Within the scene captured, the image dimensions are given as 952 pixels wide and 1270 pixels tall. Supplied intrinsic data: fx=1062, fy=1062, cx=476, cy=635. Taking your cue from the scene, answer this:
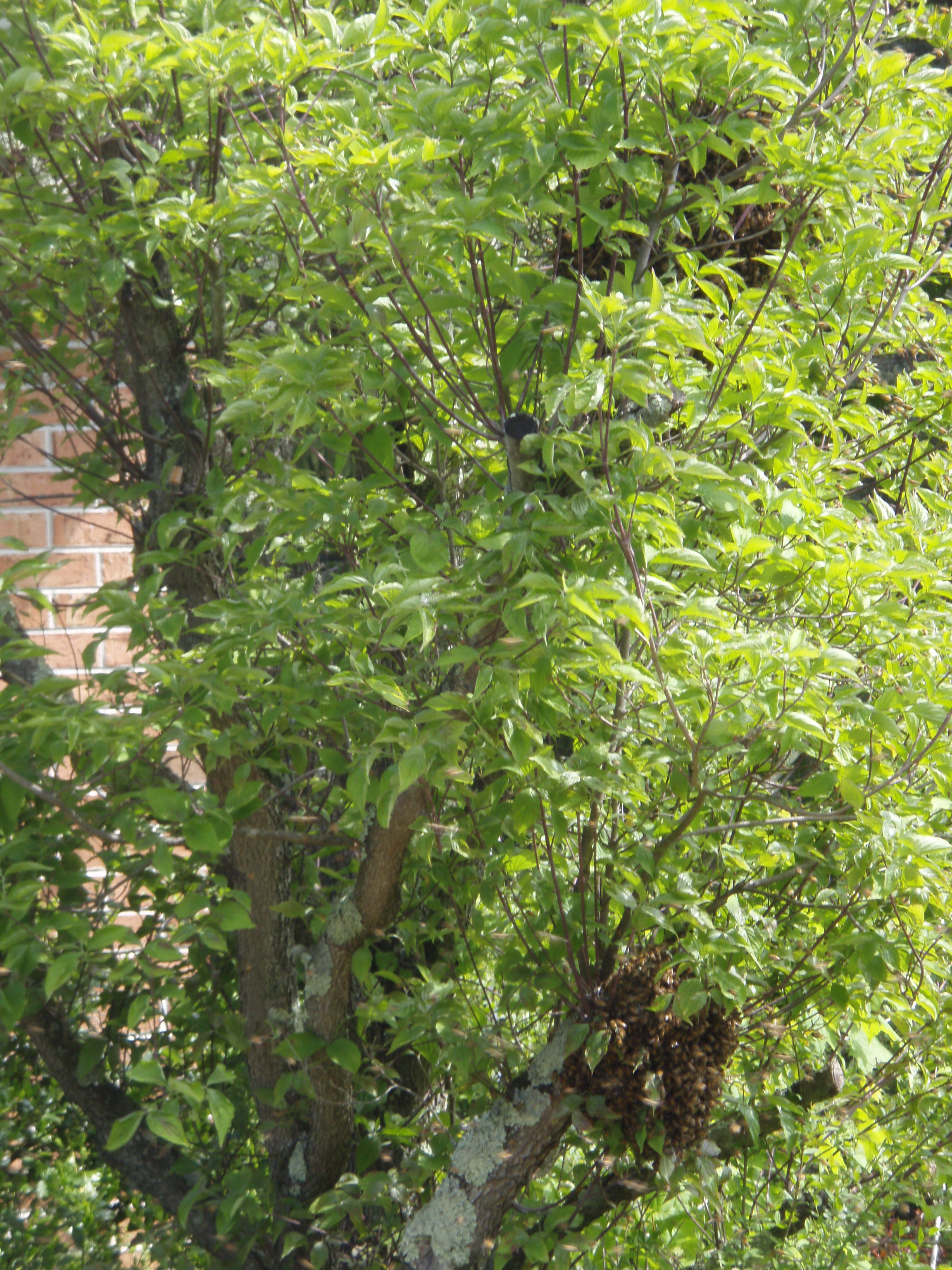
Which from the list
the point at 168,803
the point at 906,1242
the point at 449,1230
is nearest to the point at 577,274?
the point at 168,803

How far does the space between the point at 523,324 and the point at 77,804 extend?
36.9 inches

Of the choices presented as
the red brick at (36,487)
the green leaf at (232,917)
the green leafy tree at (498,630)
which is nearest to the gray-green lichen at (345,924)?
the green leafy tree at (498,630)

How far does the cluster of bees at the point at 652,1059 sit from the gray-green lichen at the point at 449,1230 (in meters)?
0.29

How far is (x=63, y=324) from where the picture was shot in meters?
1.89

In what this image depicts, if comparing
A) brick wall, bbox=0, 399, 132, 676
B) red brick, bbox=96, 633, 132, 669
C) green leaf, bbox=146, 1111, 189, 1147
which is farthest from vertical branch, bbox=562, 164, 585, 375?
red brick, bbox=96, 633, 132, 669

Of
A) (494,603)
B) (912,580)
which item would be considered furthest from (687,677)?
(912,580)

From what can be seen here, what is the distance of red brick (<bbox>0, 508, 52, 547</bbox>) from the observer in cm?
291

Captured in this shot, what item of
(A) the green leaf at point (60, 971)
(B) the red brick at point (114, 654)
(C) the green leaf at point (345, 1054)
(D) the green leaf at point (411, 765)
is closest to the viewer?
(D) the green leaf at point (411, 765)

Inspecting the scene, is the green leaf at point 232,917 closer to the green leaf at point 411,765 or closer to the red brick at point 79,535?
the green leaf at point 411,765

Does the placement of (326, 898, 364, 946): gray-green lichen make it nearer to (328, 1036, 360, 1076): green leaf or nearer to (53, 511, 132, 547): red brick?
(328, 1036, 360, 1076): green leaf

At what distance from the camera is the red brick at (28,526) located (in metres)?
2.91

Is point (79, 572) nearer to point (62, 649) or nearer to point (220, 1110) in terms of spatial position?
point (62, 649)

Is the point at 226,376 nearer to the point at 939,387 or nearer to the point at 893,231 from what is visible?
the point at 893,231

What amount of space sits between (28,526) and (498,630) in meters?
2.12
